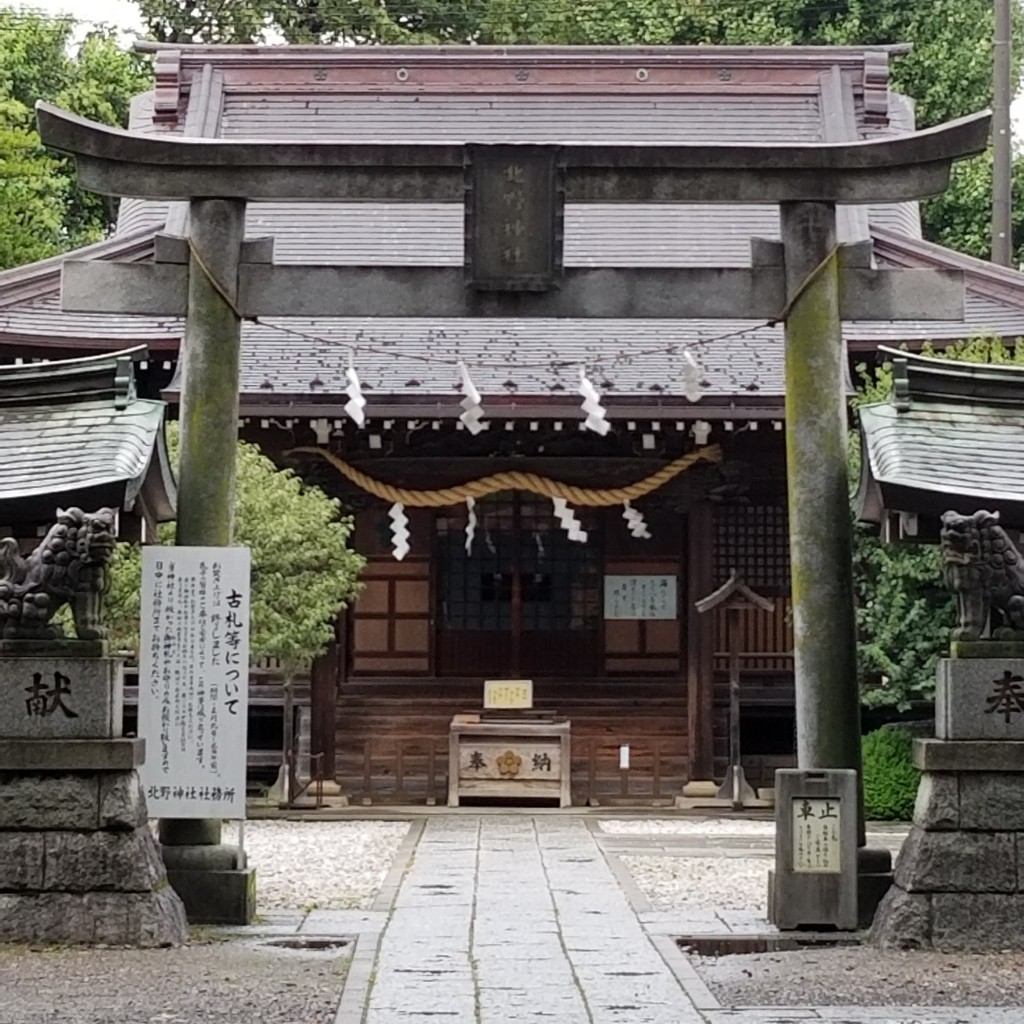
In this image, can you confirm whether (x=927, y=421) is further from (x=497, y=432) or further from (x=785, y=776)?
(x=497, y=432)

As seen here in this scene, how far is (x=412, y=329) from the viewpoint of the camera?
2256cm

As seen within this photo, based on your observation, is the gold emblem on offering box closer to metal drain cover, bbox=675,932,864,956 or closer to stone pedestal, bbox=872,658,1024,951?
metal drain cover, bbox=675,932,864,956

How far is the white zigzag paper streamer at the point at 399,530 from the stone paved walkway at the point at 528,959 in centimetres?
557

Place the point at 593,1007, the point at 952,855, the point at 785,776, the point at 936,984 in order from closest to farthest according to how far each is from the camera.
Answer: the point at 593,1007 → the point at 936,984 → the point at 952,855 → the point at 785,776

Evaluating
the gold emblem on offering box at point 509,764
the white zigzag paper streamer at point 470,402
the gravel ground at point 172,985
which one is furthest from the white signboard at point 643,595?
the gravel ground at point 172,985

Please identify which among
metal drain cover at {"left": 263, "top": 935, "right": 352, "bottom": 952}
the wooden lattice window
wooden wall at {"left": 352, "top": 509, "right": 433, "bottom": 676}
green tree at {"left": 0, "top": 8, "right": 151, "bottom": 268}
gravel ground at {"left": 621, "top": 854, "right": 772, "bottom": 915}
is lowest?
metal drain cover at {"left": 263, "top": 935, "right": 352, "bottom": 952}

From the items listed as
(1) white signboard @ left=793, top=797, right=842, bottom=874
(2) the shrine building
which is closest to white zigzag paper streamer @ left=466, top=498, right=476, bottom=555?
(2) the shrine building

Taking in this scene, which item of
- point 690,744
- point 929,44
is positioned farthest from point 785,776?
point 929,44

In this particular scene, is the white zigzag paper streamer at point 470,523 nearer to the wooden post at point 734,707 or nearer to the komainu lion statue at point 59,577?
the wooden post at point 734,707

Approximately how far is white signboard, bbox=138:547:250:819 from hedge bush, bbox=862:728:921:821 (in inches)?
382

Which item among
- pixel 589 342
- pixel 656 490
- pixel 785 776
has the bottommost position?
pixel 785 776

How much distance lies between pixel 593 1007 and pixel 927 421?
4795 mm

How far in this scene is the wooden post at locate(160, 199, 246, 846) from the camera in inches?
463

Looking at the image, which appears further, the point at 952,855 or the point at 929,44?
the point at 929,44
